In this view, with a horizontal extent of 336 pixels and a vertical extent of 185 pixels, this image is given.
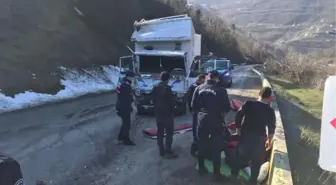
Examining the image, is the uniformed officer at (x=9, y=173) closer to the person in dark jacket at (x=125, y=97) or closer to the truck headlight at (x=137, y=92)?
the person in dark jacket at (x=125, y=97)

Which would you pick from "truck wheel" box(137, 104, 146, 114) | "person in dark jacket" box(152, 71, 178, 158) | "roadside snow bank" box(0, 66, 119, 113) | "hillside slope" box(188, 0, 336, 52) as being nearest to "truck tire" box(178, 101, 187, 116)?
"truck wheel" box(137, 104, 146, 114)

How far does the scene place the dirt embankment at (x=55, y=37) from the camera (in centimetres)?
1950

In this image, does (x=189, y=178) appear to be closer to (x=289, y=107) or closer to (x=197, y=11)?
(x=289, y=107)

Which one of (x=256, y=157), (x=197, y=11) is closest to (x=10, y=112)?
(x=256, y=157)

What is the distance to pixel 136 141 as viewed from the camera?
11086mm

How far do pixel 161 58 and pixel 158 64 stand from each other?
28cm

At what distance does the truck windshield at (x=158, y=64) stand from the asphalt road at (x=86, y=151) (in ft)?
7.06

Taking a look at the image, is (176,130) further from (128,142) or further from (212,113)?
(212,113)

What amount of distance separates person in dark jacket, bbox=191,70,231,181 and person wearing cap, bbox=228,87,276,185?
1.20 ft

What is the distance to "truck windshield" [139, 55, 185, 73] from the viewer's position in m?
15.9

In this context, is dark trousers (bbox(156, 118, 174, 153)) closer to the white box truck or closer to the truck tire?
the white box truck

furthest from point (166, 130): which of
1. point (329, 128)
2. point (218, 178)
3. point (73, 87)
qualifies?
point (73, 87)

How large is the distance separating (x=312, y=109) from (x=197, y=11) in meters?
40.8

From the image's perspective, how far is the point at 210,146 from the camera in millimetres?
8070
